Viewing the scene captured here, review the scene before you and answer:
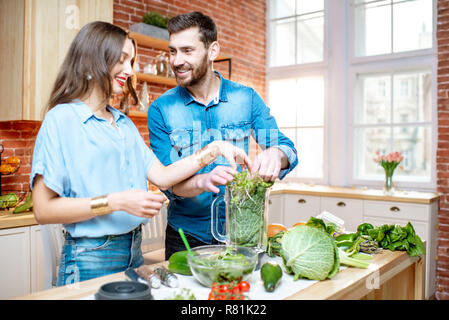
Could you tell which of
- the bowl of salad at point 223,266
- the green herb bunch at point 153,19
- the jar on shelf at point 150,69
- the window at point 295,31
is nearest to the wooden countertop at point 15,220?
the bowl of salad at point 223,266

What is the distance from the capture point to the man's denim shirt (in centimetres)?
177

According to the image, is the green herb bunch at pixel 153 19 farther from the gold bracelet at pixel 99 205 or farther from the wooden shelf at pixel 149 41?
the gold bracelet at pixel 99 205

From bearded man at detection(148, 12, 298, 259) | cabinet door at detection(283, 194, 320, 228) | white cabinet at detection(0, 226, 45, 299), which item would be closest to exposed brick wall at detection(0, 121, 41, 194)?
white cabinet at detection(0, 226, 45, 299)

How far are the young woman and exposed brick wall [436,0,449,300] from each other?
318 centimetres

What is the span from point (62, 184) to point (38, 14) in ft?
6.17

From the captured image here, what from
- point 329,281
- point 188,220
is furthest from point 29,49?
point 329,281

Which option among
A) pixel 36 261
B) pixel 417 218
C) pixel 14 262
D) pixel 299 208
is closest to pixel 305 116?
pixel 299 208

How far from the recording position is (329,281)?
1.22m

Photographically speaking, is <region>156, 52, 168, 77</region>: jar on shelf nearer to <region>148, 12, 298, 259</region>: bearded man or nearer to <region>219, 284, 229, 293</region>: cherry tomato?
<region>148, 12, 298, 259</region>: bearded man

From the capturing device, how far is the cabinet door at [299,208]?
4.17 meters

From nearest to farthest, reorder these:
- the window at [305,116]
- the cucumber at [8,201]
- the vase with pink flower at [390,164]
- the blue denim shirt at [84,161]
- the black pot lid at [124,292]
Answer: the black pot lid at [124,292] < the blue denim shirt at [84,161] < the cucumber at [8,201] < the vase with pink flower at [390,164] < the window at [305,116]

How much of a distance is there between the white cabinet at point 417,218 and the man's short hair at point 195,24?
264 centimetres
